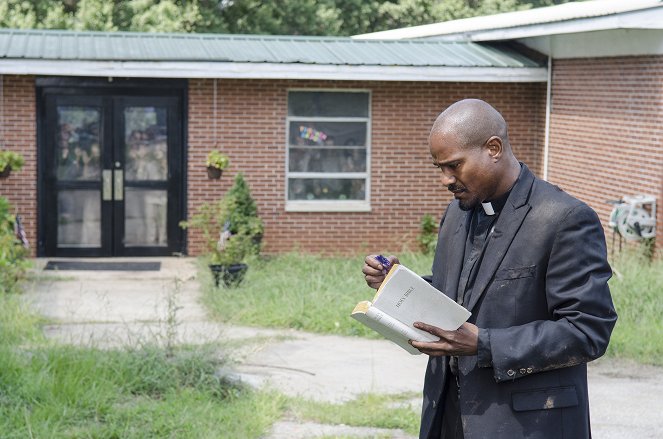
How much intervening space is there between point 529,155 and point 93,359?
1015cm

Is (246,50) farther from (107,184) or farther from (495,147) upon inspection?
(495,147)

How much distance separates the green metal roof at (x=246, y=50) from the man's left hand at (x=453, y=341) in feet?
37.5

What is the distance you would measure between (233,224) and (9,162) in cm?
296

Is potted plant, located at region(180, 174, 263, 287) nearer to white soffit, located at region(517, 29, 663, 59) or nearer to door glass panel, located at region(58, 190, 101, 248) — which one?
door glass panel, located at region(58, 190, 101, 248)

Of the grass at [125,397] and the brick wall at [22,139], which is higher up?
the brick wall at [22,139]

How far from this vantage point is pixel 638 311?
1049 centimetres

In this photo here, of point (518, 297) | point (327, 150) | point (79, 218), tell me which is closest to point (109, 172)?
point (79, 218)

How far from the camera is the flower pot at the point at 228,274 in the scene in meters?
12.5

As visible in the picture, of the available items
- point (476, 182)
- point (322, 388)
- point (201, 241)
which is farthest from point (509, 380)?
point (201, 241)

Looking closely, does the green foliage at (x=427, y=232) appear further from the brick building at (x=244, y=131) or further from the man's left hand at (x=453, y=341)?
the man's left hand at (x=453, y=341)

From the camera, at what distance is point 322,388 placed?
8.62 metres

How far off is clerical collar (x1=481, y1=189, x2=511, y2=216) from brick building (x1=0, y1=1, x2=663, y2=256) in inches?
426

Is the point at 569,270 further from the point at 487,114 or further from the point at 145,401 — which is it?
the point at 145,401

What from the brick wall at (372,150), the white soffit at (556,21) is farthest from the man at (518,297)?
the brick wall at (372,150)
